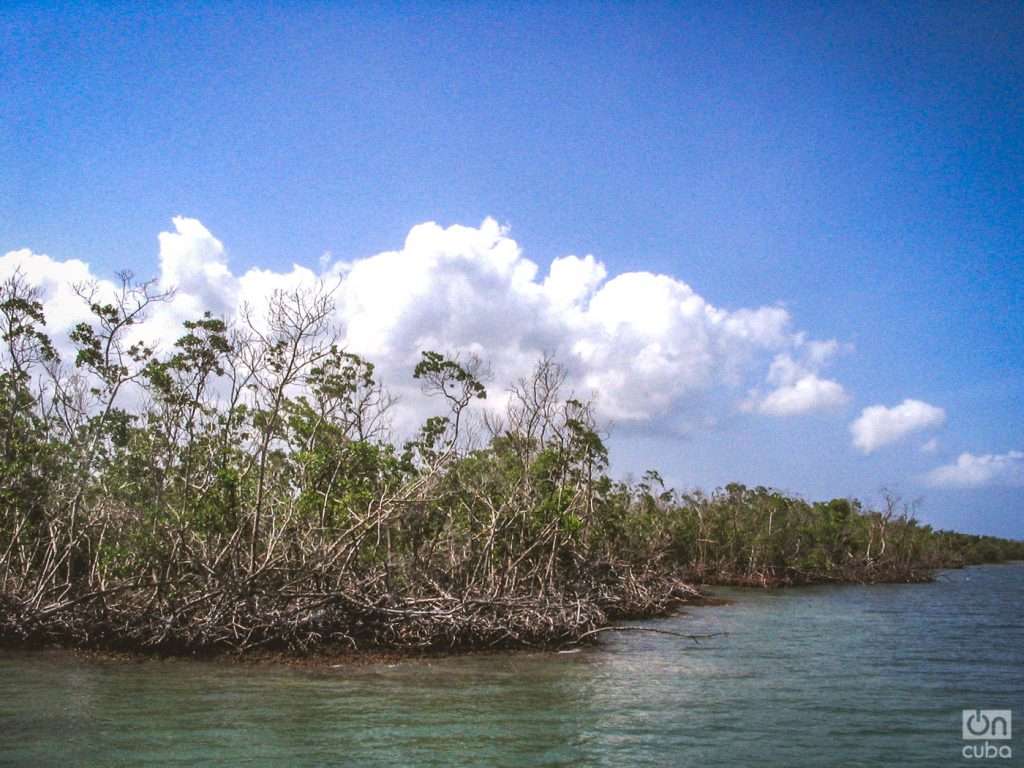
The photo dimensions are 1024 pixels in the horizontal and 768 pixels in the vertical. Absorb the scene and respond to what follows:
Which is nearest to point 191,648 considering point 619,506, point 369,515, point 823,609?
point 369,515

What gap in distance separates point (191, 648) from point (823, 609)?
28378mm

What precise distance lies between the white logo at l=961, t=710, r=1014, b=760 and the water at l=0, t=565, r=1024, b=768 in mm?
279

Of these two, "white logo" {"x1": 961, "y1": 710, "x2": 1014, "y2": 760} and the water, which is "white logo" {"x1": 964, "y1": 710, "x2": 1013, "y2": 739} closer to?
"white logo" {"x1": 961, "y1": 710, "x2": 1014, "y2": 760}

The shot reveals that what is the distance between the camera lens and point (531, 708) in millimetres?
15148

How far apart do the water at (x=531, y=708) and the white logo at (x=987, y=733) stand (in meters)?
0.28

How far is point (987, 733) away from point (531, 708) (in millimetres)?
8111

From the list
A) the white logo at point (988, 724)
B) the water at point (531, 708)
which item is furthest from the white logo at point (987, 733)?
the water at point (531, 708)

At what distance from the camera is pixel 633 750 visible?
499 inches

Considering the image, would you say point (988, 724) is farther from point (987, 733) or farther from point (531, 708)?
point (531, 708)

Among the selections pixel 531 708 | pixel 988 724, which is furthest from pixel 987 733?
pixel 531 708

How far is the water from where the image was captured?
12.3 m

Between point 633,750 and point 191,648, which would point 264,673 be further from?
point 633,750

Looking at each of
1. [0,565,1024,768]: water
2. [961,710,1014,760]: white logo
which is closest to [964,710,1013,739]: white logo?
[961,710,1014,760]: white logo

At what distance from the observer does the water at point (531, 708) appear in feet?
40.3
